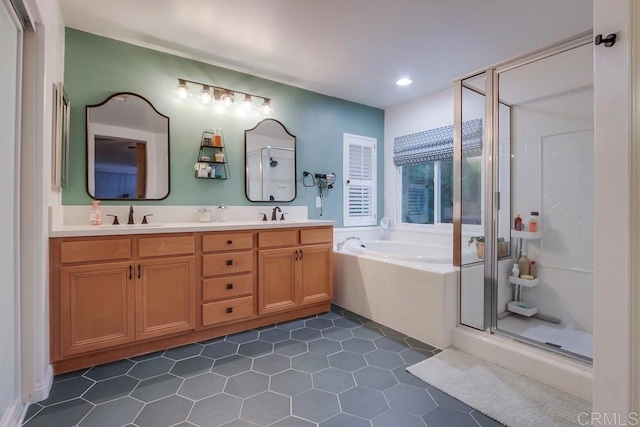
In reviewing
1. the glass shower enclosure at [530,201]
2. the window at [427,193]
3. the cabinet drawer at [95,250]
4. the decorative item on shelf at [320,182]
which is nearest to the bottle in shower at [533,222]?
the glass shower enclosure at [530,201]

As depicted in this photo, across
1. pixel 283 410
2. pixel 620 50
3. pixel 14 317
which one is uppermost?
pixel 620 50

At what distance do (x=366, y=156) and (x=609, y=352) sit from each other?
333 cm

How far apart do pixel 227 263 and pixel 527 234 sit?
255 centimetres

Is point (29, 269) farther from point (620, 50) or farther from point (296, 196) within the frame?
point (620, 50)

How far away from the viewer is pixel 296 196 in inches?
137

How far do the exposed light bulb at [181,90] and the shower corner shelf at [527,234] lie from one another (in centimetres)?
313

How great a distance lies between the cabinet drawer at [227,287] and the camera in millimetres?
2350

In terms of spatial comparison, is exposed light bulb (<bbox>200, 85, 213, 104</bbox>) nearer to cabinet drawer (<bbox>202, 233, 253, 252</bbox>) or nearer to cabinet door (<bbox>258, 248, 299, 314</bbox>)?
cabinet drawer (<bbox>202, 233, 253, 252</bbox>)

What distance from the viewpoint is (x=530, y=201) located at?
274cm

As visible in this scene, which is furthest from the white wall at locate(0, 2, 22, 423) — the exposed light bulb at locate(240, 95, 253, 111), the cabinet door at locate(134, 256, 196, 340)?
the exposed light bulb at locate(240, 95, 253, 111)

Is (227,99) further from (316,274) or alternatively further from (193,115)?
(316,274)

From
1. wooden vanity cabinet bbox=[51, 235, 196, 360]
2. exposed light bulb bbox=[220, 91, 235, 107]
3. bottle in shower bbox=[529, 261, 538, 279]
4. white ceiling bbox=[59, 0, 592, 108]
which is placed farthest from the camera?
exposed light bulb bbox=[220, 91, 235, 107]

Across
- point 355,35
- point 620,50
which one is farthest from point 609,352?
point 355,35

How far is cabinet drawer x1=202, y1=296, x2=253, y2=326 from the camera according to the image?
2348 mm
